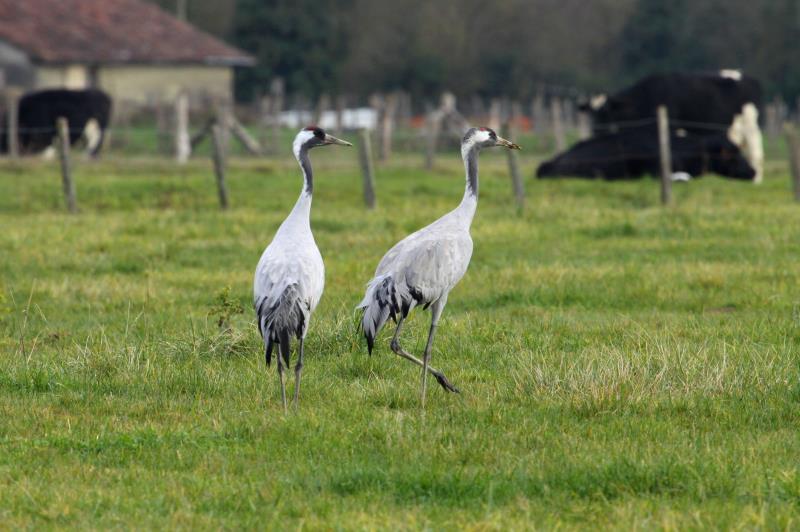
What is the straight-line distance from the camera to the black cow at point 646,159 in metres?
26.0

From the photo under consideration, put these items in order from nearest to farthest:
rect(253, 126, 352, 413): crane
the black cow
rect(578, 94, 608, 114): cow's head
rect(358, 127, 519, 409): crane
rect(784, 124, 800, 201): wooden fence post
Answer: rect(253, 126, 352, 413): crane → rect(358, 127, 519, 409): crane → rect(784, 124, 800, 201): wooden fence post → the black cow → rect(578, 94, 608, 114): cow's head

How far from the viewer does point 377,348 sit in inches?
387

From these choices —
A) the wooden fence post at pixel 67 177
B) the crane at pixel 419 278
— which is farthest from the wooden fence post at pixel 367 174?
the crane at pixel 419 278

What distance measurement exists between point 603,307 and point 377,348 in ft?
9.87

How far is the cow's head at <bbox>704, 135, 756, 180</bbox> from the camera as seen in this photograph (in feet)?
86.2

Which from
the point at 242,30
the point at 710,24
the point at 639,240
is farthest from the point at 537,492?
the point at 710,24

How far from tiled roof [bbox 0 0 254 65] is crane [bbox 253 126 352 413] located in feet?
137

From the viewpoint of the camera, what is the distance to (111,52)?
164 ft

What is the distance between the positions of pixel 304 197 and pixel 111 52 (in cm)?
4304

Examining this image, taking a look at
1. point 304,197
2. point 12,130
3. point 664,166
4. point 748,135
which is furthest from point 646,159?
point 304,197

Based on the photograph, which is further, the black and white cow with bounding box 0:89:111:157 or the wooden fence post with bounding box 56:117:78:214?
the black and white cow with bounding box 0:89:111:157

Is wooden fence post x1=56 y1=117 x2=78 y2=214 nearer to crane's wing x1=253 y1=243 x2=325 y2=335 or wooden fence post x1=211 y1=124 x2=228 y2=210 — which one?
wooden fence post x1=211 y1=124 x2=228 y2=210

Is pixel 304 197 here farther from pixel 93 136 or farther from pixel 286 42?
pixel 286 42

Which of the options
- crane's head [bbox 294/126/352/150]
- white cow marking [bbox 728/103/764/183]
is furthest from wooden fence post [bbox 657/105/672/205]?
crane's head [bbox 294/126/352/150]
